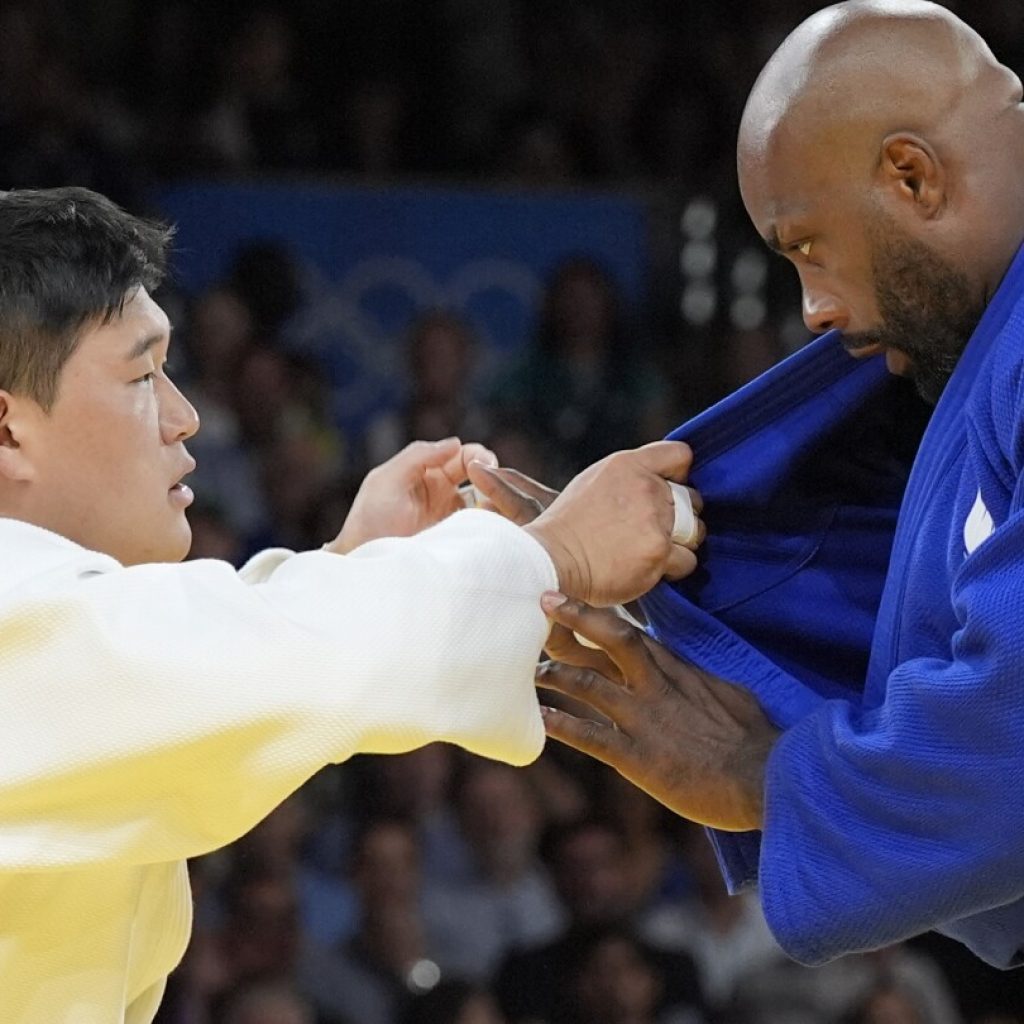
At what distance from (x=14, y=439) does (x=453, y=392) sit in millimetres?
3217

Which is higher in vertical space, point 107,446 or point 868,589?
point 107,446

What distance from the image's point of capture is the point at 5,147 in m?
4.71

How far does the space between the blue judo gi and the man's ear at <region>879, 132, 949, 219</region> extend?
0.10m

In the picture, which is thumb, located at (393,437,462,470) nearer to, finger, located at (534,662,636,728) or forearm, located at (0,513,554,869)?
finger, located at (534,662,636,728)

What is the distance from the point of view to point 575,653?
6.57ft

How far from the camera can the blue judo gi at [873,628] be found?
64.0 inches

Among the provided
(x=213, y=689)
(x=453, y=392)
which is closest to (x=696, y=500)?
(x=213, y=689)

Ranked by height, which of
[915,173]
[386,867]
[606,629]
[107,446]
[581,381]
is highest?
[915,173]

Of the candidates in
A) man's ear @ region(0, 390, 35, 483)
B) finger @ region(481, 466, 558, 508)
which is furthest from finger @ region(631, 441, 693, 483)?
man's ear @ region(0, 390, 35, 483)

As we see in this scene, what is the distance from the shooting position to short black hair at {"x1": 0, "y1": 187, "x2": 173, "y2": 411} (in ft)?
5.96

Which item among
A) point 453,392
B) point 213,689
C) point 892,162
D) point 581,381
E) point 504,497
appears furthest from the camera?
point 581,381

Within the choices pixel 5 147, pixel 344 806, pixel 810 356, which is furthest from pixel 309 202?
pixel 810 356

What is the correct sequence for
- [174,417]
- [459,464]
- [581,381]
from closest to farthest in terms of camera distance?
1. [174,417]
2. [459,464]
3. [581,381]

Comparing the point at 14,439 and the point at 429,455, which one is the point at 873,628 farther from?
the point at 14,439
